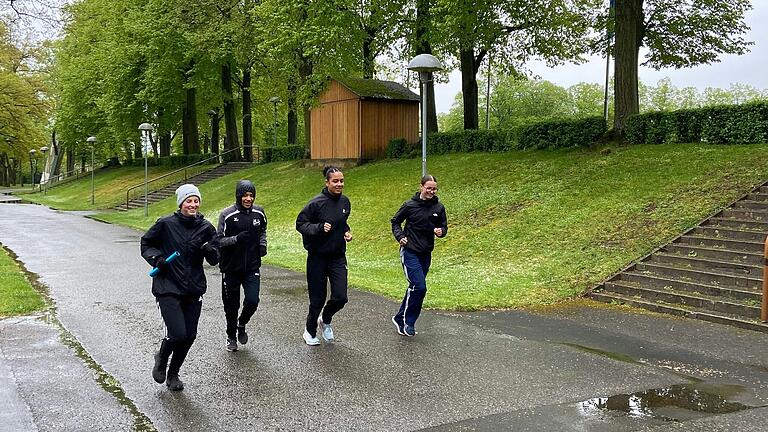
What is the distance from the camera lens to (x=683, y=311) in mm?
8711

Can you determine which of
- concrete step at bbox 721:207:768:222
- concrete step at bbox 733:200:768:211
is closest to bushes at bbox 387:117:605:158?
concrete step at bbox 733:200:768:211

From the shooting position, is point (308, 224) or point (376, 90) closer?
point (308, 224)

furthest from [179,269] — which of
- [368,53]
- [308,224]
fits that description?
[368,53]

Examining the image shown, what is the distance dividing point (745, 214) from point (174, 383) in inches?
402

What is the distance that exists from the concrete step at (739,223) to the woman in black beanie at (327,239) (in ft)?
24.7

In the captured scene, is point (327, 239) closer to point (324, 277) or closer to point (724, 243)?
point (324, 277)

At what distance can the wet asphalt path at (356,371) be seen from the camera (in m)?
4.92

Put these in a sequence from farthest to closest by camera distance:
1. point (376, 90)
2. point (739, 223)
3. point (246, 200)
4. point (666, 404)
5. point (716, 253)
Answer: point (376, 90) < point (739, 223) < point (716, 253) < point (246, 200) < point (666, 404)

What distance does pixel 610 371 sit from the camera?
623 centimetres

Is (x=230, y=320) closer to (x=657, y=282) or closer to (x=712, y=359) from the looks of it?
(x=712, y=359)

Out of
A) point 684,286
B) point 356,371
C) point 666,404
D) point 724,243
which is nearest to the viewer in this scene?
point 666,404

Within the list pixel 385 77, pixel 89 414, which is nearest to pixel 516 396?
pixel 89 414

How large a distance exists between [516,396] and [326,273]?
241 cm

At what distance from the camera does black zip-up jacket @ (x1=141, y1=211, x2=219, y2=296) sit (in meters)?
5.36
